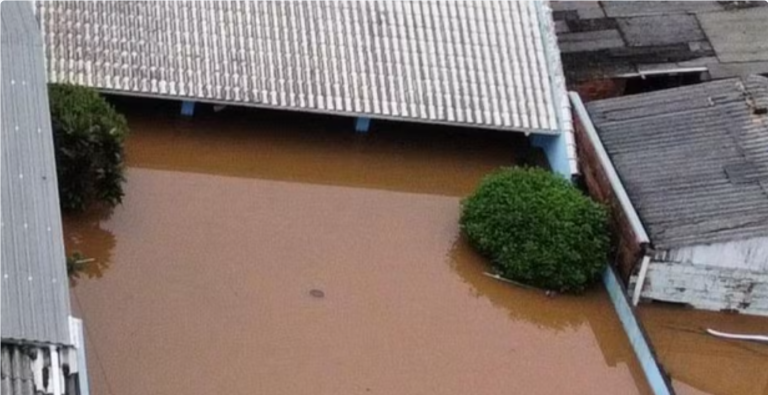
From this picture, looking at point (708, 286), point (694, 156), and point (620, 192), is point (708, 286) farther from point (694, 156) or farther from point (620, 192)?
point (694, 156)

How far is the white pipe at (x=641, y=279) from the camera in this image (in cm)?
1169

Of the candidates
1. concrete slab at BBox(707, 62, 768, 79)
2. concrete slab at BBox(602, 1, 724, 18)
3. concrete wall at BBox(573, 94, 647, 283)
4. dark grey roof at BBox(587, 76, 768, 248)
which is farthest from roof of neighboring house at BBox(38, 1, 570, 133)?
concrete slab at BBox(707, 62, 768, 79)

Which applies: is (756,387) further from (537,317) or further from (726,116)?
(726,116)

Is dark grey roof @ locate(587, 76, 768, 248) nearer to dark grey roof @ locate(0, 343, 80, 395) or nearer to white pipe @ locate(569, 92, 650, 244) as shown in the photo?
white pipe @ locate(569, 92, 650, 244)

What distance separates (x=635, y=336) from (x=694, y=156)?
6.36 feet

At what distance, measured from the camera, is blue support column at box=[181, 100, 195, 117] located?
13.5 meters

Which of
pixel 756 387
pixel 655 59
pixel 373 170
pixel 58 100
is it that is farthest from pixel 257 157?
pixel 756 387

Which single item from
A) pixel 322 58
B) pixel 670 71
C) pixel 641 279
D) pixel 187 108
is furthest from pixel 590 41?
pixel 187 108

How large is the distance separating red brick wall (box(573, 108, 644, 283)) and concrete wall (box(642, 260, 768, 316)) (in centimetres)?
22

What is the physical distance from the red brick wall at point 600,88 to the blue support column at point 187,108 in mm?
3848

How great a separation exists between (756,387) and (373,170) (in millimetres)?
A: 4221

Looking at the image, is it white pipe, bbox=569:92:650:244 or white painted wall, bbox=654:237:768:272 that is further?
white pipe, bbox=569:92:650:244

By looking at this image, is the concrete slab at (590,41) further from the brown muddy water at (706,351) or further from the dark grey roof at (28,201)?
the dark grey roof at (28,201)

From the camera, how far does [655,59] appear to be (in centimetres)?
1422
